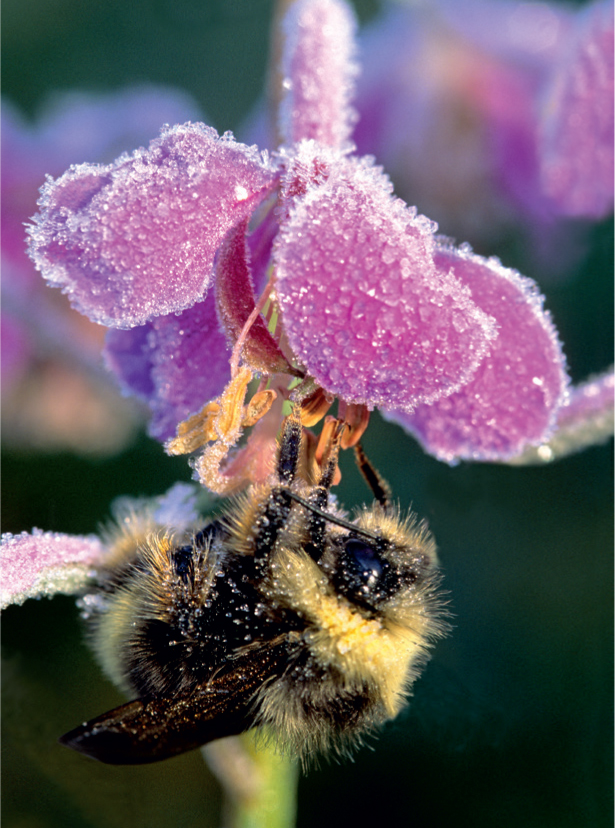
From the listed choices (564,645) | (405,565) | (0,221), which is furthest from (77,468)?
(564,645)

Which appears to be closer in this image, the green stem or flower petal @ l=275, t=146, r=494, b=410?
flower petal @ l=275, t=146, r=494, b=410

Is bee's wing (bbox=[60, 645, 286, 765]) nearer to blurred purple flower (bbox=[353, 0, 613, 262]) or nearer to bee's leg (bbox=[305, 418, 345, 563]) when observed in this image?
bee's leg (bbox=[305, 418, 345, 563])

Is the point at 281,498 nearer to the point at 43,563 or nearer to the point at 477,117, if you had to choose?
the point at 43,563

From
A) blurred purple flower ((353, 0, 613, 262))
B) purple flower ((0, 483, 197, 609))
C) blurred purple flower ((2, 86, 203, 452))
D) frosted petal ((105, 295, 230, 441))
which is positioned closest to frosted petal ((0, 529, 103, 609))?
purple flower ((0, 483, 197, 609))

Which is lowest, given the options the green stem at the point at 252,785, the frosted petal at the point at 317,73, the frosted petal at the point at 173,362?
the green stem at the point at 252,785

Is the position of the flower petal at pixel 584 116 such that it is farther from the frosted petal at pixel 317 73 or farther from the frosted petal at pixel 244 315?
the frosted petal at pixel 244 315

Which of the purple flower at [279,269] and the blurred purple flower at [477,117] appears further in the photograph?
the blurred purple flower at [477,117]

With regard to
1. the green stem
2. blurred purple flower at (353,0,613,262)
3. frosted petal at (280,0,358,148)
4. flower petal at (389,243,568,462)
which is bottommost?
the green stem

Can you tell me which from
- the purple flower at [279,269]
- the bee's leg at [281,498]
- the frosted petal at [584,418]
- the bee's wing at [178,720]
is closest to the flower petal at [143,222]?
the purple flower at [279,269]
